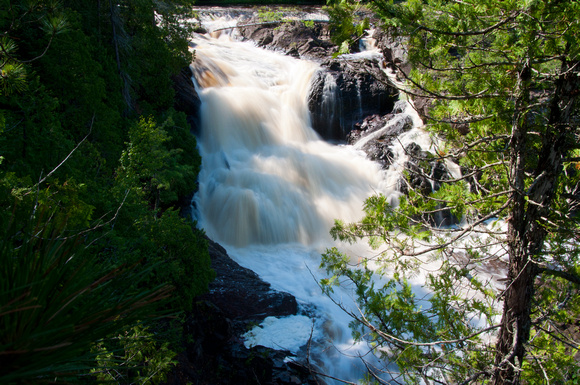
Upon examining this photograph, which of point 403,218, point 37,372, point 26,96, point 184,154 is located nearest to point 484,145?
point 403,218

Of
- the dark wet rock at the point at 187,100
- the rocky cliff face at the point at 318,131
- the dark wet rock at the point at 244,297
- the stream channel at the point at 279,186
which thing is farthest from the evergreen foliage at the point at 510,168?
the dark wet rock at the point at 187,100

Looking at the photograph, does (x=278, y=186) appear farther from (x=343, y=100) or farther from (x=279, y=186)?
(x=343, y=100)

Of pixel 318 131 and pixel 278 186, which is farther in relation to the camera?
pixel 318 131

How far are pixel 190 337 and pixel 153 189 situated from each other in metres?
4.44

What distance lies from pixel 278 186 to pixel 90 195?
7.75 metres

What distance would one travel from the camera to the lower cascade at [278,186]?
816 centimetres

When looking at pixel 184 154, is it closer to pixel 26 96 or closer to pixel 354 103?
pixel 26 96

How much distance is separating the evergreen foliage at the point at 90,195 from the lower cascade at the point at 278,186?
1547 mm

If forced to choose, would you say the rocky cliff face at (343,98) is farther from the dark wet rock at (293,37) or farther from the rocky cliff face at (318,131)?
the dark wet rock at (293,37)

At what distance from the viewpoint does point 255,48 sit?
72.8ft

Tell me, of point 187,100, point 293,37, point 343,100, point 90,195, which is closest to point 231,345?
point 90,195

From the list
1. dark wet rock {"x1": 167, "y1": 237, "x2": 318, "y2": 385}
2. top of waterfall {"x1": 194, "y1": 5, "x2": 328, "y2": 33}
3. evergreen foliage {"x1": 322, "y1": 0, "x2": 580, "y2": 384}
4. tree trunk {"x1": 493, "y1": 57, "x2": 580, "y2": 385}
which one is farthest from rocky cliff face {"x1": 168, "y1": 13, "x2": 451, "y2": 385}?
top of waterfall {"x1": 194, "y1": 5, "x2": 328, "y2": 33}

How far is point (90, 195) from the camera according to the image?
5.93 meters

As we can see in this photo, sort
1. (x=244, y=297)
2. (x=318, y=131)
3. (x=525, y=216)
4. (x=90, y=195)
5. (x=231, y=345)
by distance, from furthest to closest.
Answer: (x=318, y=131), (x=244, y=297), (x=231, y=345), (x=90, y=195), (x=525, y=216)
